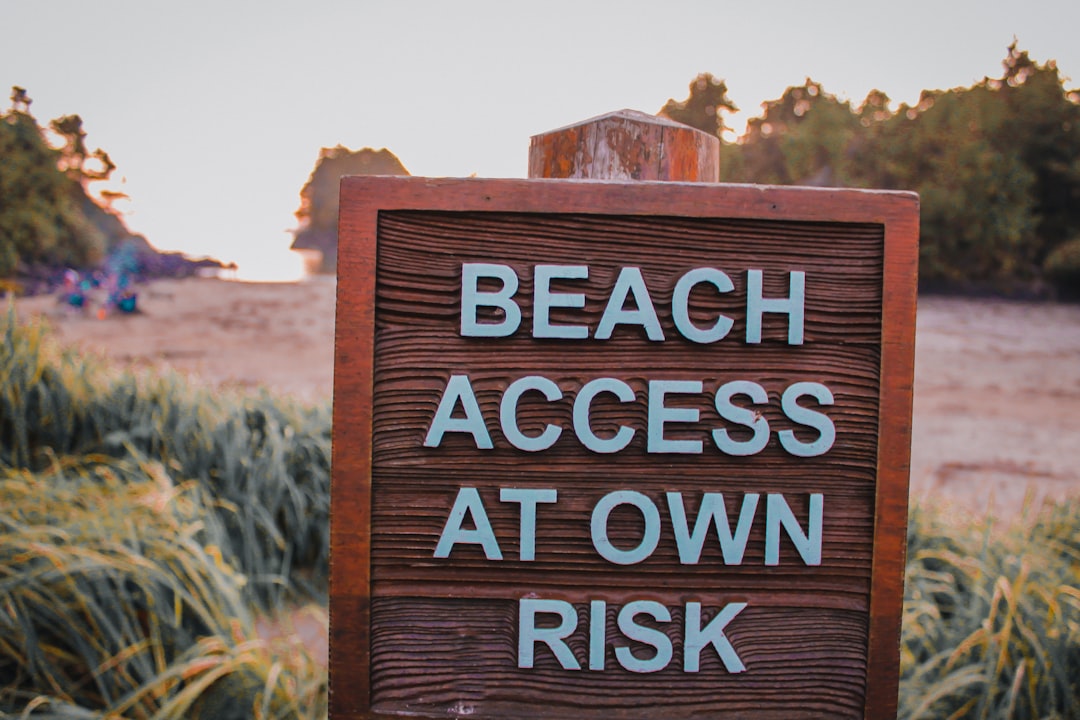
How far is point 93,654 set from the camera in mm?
1855

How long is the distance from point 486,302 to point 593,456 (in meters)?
0.26

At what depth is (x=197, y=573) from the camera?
206 centimetres

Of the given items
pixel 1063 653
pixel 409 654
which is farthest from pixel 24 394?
pixel 1063 653

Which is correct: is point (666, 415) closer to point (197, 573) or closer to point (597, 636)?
point (597, 636)

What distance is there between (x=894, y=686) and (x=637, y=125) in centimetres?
91

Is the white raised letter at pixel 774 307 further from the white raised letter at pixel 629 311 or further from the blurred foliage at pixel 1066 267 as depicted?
the blurred foliage at pixel 1066 267

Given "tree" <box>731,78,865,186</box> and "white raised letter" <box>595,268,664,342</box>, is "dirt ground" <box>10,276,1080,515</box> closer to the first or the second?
"white raised letter" <box>595,268,664,342</box>

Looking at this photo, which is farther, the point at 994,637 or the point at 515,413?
the point at 994,637

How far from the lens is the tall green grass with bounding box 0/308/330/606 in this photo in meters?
2.76

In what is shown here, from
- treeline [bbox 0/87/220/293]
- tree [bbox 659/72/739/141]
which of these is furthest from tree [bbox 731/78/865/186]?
treeline [bbox 0/87/220/293]

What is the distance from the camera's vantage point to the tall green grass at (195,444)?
9.05ft

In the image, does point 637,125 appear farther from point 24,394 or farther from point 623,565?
point 24,394

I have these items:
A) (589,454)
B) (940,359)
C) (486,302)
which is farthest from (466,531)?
(940,359)

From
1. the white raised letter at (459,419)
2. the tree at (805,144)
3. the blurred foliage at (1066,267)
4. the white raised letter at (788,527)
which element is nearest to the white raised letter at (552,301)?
the white raised letter at (459,419)
